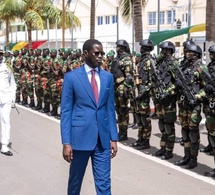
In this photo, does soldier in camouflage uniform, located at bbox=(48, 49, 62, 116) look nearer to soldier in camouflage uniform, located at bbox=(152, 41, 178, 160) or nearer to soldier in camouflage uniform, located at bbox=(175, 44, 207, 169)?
soldier in camouflage uniform, located at bbox=(152, 41, 178, 160)

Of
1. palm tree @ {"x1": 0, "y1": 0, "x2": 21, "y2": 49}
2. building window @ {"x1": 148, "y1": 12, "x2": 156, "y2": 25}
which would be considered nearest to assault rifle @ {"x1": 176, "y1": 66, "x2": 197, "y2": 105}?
palm tree @ {"x1": 0, "y1": 0, "x2": 21, "y2": 49}

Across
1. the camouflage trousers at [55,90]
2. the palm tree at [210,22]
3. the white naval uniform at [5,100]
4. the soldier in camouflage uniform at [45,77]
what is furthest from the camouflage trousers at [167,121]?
the soldier in camouflage uniform at [45,77]

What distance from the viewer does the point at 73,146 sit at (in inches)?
165

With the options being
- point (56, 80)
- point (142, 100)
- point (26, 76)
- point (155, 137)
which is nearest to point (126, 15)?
point (26, 76)

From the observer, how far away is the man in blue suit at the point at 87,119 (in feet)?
13.6

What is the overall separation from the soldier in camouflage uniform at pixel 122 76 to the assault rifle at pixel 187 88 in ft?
5.74

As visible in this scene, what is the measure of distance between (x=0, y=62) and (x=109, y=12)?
38.7 metres

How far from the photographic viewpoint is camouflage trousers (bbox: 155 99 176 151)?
6.97 metres

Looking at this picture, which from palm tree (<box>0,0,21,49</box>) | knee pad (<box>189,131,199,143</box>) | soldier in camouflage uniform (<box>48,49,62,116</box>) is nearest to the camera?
knee pad (<box>189,131,199,143</box>)

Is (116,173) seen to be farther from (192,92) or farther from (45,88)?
(45,88)

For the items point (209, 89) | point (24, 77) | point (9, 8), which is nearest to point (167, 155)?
point (209, 89)

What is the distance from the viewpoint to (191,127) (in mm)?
6406

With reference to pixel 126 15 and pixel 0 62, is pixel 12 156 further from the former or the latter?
pixel 126 15

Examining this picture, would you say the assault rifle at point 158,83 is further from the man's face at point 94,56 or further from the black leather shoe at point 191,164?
the man's face at point 94,56
